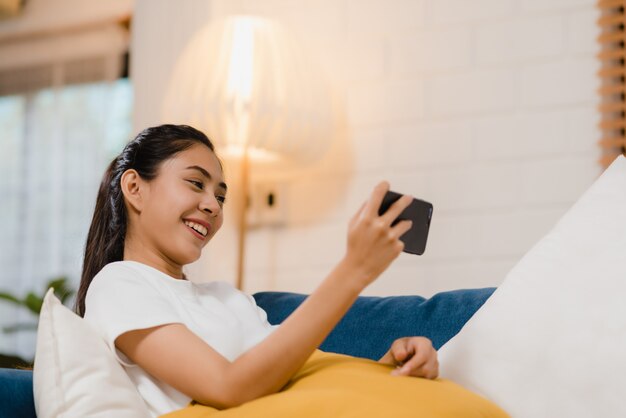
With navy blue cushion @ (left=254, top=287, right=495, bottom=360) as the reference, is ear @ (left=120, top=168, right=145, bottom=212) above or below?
above

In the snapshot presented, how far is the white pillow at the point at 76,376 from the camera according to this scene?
113cm

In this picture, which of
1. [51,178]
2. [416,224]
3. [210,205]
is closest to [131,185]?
[210,205]

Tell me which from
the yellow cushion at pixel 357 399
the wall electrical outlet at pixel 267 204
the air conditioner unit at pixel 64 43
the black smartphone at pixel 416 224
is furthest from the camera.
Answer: the air conditioner unit at pixel 64 43

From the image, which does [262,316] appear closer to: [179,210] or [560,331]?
[179,210]

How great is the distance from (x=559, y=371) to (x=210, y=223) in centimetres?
62

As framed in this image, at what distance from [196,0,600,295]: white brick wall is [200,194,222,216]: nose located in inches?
40.0

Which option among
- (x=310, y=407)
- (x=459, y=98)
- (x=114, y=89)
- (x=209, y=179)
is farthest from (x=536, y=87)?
(x=114, y=89)

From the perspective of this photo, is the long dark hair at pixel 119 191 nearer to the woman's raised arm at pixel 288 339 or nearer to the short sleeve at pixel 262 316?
the short sleeve at pixel 262 316

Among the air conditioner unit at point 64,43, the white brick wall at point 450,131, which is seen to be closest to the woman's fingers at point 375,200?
the white brick wall at point 450,131

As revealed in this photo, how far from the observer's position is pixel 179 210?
57.0 inches

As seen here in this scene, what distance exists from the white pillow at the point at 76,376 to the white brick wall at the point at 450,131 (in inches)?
51.5

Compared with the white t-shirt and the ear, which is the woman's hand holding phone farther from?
the ear

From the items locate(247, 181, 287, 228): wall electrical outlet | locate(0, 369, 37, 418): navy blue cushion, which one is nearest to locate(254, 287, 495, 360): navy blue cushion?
locate(0, 369, 37, 418): navy blue cushion

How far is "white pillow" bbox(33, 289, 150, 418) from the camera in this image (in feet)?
3.71
